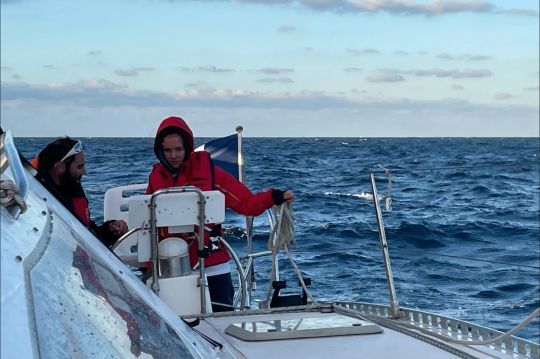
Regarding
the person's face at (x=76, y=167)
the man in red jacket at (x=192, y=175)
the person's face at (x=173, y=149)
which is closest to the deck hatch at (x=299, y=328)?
the man in red jacket at (x=192, y=175)

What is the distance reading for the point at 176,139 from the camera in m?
4.14

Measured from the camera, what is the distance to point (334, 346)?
3477 mm

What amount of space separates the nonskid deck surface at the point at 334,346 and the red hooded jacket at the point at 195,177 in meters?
0.63

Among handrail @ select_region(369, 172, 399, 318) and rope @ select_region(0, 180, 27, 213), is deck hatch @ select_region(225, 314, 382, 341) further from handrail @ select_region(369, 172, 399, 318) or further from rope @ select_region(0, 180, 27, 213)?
rope @ select_region(0, 180, 27, 213)

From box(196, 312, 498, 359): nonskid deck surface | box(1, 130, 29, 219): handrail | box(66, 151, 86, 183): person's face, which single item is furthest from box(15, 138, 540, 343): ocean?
box(1, 130, 29, 219): handrail

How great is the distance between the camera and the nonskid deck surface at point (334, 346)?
337cm

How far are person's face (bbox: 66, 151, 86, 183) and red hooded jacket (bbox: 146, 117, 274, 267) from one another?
1.17 feet

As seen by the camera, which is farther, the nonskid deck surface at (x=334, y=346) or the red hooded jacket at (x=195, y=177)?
the red hooded jacket at (x=195, y=177)

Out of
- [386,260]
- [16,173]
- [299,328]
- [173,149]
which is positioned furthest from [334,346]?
[16,173]

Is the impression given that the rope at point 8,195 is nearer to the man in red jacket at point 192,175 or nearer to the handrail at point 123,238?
the handrail at point 123,238

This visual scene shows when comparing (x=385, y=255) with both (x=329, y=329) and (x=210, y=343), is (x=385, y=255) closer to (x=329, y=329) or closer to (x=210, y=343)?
(x=329, y=329)

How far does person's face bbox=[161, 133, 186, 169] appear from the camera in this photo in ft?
13.6

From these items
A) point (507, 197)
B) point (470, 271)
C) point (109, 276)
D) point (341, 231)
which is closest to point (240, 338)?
point (109, 276)

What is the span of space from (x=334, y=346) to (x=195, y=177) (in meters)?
1.16
